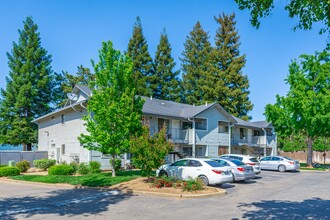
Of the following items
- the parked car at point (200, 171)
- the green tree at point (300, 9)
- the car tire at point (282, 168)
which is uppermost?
the green tree at point (300, 9)

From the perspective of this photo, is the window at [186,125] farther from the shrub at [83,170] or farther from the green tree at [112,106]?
the green tree at [112,106]

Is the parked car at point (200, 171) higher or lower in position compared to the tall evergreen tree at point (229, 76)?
lower

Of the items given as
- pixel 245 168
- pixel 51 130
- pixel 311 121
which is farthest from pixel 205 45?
pixel 245 168

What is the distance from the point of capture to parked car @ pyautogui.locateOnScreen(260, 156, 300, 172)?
29531mm

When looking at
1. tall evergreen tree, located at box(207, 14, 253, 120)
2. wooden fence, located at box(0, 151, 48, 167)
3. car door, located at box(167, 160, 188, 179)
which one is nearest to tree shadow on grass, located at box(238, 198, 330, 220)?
car door, located at box(167, 160, 188, 179)

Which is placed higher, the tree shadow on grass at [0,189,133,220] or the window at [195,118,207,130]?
the window at [195,118,207,130]

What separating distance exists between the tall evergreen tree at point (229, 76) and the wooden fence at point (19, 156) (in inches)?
1253

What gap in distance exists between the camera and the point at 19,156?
2941cm

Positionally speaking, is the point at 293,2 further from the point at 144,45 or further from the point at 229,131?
the point at 144,45

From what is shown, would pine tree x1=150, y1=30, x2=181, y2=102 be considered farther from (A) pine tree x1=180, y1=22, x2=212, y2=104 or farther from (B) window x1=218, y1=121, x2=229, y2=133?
(B) window x1=218, y1=121, x2=229, y2=133

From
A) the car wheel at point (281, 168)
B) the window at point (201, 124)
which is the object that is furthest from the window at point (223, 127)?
the car wheel at point (281, 168)

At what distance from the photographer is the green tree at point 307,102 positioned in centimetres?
3375

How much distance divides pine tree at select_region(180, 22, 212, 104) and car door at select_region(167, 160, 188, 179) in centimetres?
3833

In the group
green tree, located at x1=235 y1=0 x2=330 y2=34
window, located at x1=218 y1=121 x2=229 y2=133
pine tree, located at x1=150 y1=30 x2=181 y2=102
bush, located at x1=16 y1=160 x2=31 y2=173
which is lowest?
bush, located at x1=16 y1=160 x2=31 y2=173
